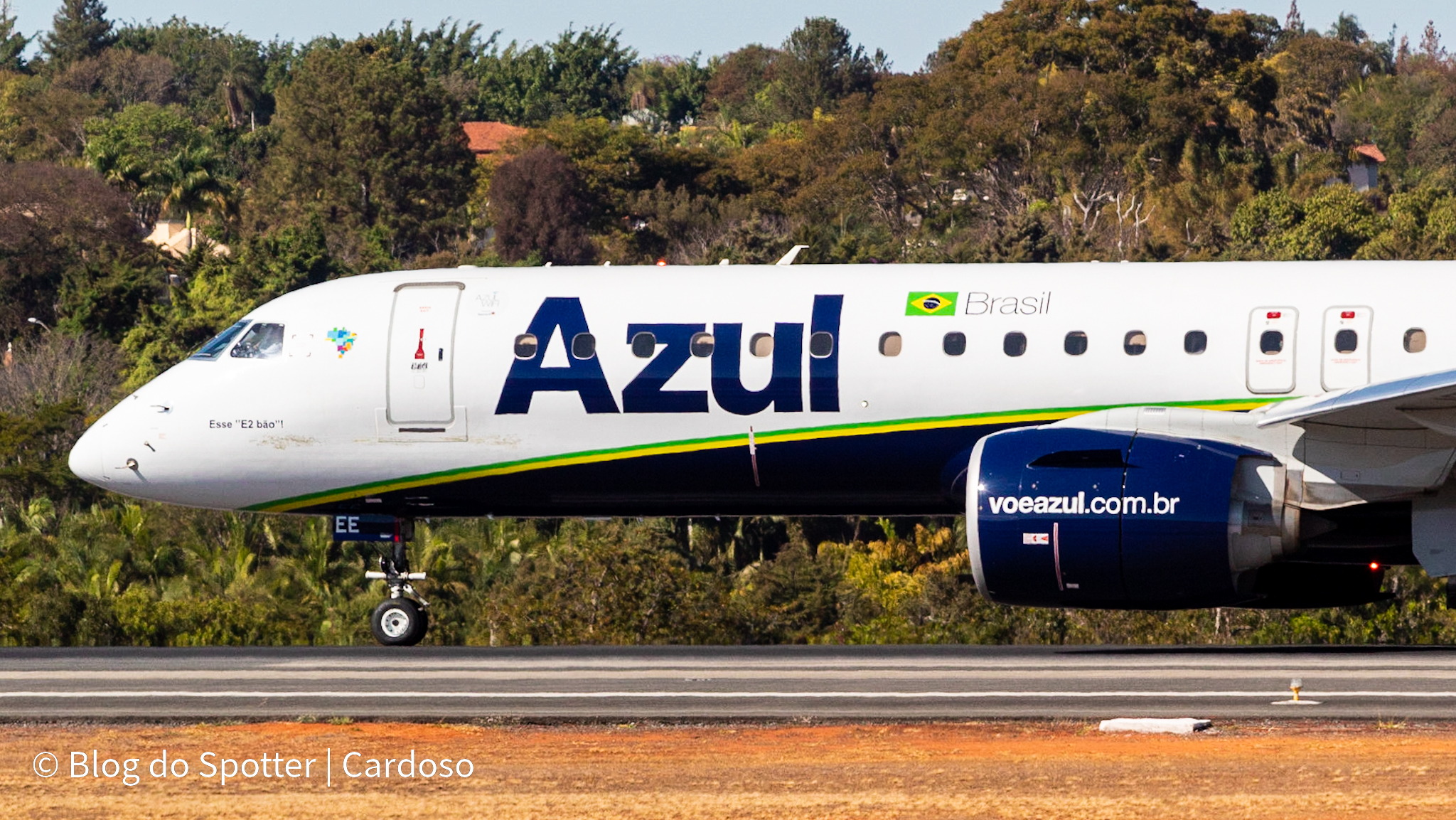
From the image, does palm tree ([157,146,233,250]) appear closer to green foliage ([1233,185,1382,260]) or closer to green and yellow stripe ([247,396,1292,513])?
green foliage ([1233,185,1382,260])

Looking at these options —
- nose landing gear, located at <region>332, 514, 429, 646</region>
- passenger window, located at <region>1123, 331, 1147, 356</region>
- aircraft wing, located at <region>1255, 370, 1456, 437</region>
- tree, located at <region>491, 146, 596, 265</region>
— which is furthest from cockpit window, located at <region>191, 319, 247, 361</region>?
tree, located at <region>491, 146, 596, 265</region>

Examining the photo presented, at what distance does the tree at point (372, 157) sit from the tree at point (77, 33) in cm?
7363

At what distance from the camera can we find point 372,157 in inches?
4063

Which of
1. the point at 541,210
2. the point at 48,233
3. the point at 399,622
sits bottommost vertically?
the point at 399,622

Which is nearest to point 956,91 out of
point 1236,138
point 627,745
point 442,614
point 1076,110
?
point 1076,110

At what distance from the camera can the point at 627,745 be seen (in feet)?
45.2

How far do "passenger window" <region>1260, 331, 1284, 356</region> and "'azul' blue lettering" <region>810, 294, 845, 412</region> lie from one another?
3.77m

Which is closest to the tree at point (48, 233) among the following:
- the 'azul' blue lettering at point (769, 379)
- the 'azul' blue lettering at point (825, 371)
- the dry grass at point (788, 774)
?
the 'azul' blue lettering at point (769, 379)

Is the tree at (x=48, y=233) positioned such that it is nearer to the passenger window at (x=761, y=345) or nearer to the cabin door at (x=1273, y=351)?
the passenger window at (x=761, y=345)

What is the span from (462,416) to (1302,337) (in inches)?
305

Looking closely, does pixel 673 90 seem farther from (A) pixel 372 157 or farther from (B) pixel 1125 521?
(B) pixel 1125 521

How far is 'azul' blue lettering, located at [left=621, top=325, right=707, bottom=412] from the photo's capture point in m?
19.4

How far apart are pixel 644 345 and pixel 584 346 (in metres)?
0.60

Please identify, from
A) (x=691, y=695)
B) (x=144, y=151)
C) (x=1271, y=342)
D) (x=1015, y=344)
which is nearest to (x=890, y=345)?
(x=1015, y=344)
